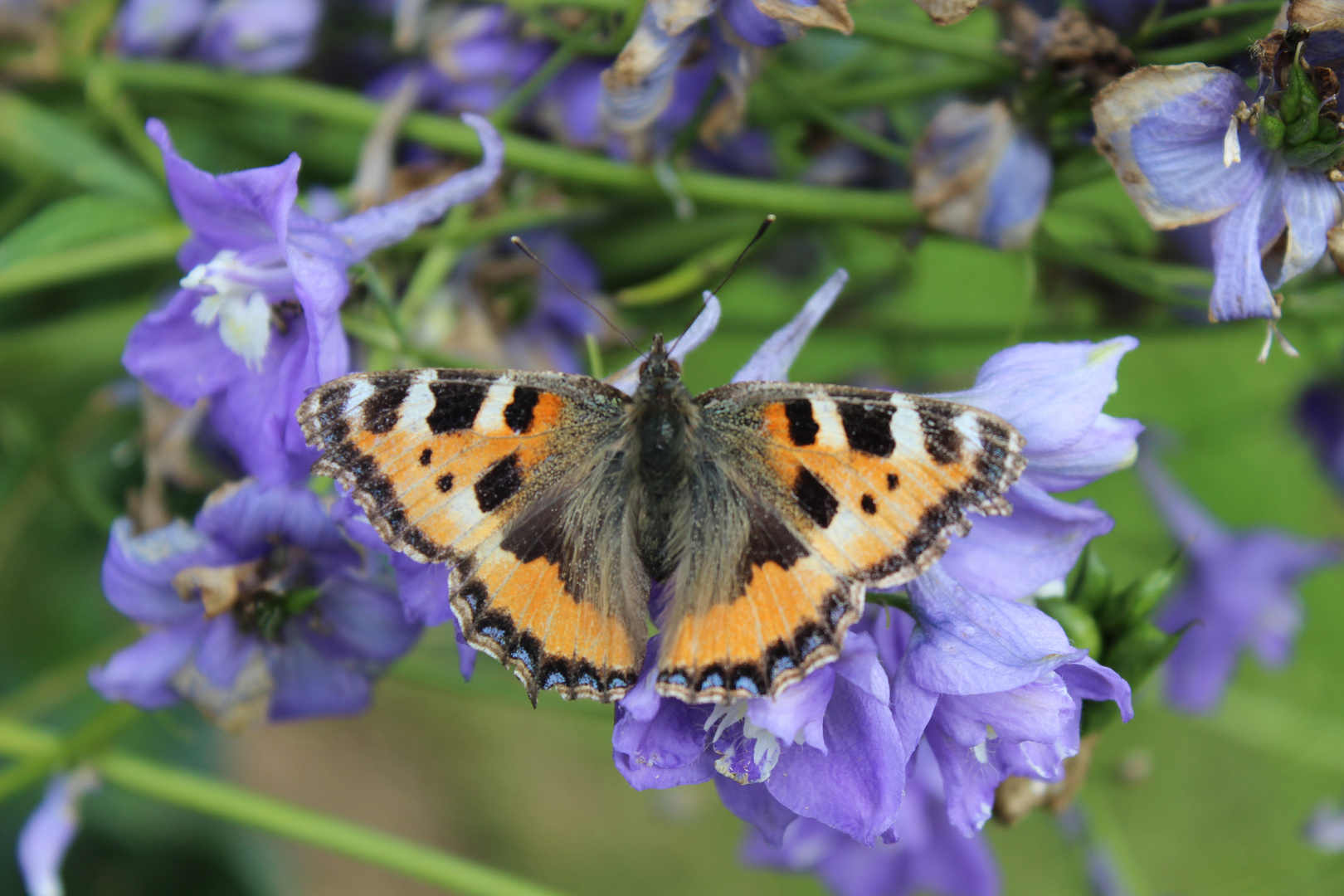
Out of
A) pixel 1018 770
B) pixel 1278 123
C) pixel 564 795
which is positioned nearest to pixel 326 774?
pixel 564 795

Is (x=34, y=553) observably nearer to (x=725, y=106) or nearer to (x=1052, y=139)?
(x=725, y=106)

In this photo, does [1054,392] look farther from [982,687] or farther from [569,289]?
[569,289]

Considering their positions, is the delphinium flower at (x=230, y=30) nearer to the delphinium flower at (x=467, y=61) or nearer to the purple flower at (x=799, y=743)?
the delphinium flower at (x=467, y=61)

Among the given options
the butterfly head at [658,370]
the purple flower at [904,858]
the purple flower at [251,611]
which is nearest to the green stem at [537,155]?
the butterfly head at [658,370]

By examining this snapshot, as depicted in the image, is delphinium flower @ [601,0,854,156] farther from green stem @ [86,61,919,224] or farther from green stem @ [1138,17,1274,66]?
green stem @ [1138,17,1274,66]

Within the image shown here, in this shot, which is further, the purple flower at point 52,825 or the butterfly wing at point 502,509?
the purple flower at point 52,825
